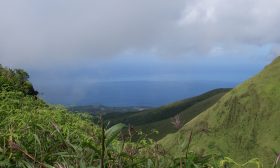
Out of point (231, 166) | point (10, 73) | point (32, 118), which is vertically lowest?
point (231, 166)

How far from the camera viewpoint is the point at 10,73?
19.5 metres

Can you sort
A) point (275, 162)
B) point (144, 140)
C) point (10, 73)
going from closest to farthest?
1. point (275, 162)
2. point (144, 140)
3. point (10, 73)

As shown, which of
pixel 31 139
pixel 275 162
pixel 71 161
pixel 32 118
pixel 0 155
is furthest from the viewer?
pixel 32 118

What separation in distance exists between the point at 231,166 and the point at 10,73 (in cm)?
1525

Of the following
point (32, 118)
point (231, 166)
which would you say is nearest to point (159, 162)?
point (231, 166)

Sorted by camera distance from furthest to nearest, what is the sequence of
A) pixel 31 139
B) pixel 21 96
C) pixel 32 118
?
pixel 21 96 < pixel 32 118 < pixel 31 139

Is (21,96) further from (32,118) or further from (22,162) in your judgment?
(22,162)

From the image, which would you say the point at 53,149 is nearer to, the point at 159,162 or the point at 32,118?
the point at 159,162

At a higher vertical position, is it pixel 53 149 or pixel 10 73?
pixel 10 73

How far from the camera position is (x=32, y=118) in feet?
31.0

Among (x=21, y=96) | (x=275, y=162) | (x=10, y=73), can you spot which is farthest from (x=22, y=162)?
(x=10, y=73)

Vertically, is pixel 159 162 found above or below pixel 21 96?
below

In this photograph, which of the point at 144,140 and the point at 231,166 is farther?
the point at 144,140

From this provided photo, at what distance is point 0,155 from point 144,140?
2.52 meters
